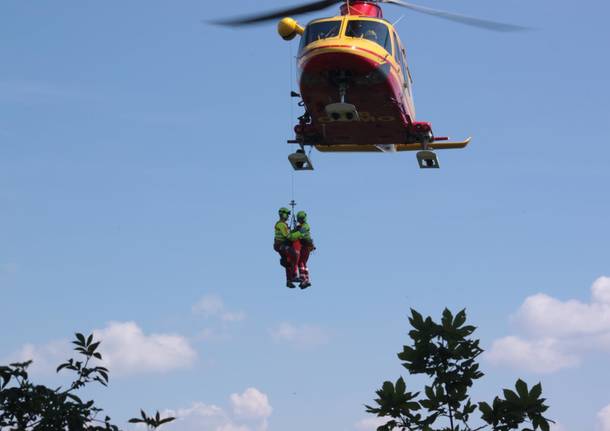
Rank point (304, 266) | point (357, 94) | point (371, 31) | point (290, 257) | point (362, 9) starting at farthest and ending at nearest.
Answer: point (362, 9) → point (304, 266) → point (290, 257) → point (371, 31) → point (357, 94)

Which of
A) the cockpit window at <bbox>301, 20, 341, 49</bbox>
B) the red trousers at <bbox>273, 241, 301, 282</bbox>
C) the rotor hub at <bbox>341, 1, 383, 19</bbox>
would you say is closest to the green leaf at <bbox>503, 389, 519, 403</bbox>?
the cockpit window at <bbox>301, 20, 341, 49</bbox>

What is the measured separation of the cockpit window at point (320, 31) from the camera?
2366cm

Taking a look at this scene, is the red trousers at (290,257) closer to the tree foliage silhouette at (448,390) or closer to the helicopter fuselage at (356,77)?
the helicopter fuselage at (356,77)

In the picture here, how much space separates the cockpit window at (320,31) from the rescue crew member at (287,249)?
5.21m

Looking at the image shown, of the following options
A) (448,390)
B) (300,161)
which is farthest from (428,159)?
(448,390)

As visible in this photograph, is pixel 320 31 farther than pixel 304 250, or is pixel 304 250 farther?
pixel 304 250

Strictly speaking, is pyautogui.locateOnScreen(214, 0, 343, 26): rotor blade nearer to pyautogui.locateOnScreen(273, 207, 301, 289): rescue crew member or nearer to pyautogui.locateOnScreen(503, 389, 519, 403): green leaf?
pyautogui.locateOnScreen(273, 207, 301, 289): rescue crew member

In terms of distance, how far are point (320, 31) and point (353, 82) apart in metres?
1.58

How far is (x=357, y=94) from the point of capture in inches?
944

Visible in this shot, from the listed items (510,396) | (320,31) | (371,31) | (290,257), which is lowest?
(510,396)

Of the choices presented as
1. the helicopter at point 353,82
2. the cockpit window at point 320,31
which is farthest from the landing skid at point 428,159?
the cockpit window at point 320,31

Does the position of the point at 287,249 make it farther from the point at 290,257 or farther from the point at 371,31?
the point at 371,31

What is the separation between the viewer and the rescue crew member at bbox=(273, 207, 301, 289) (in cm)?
2578

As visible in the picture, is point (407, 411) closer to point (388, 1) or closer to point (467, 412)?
point (467, 412)
